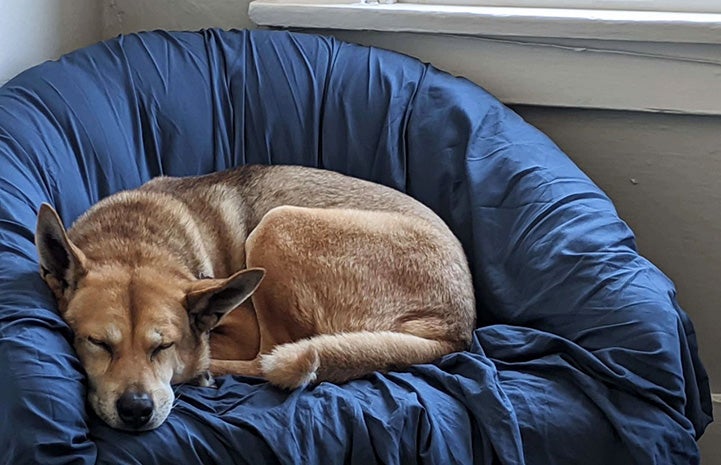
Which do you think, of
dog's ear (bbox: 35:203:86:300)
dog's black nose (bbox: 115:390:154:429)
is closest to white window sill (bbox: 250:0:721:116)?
dog's ear (bbox: 35:203:86:300)

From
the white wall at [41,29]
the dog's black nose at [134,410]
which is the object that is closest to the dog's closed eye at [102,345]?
the dog's black nose at [134,410]

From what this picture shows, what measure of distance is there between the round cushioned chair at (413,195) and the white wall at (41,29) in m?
0.15

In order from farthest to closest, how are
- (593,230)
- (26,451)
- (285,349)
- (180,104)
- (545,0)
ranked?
(545,0)
(180,104)
(593,230)
(285,349)
(26,451)

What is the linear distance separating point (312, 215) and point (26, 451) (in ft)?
2.94

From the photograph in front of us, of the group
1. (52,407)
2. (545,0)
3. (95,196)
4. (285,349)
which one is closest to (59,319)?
(52,407)

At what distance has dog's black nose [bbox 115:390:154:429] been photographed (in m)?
1.64

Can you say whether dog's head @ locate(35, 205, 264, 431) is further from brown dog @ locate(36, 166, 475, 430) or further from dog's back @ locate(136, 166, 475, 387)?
dog's back @ locate(136, 166, 475, 387)

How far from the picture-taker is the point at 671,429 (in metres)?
1.78

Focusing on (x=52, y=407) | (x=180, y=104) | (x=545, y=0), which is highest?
(x=545, y=0)

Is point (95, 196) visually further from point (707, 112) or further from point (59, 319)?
point (707, 112)

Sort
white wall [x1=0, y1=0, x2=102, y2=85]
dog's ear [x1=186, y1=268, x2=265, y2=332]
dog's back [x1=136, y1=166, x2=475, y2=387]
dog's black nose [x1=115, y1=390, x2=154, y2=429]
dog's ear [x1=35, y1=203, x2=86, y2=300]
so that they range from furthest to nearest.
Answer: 1. white wall [x1=0, y1=0, x2=102, y2=85]
2. dog's back [x1=136, y1=166, x2=475, y2=387]
3. dog's ear [x1=186, y1=268, x2=265, y2=332]
4. dog's ear [x1=35, y1=203, x2=86, y2=300]
5. dog's black nose [x1=115, y1=390, x2=154, y2=429]

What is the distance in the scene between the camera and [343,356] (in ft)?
6.18

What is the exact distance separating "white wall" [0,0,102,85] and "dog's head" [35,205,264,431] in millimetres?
778

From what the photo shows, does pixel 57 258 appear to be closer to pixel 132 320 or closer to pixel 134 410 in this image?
pixel 132 320
